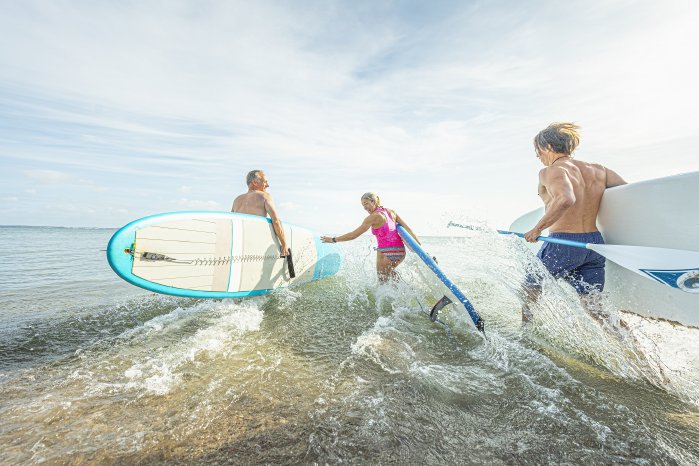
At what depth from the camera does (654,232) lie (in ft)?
9.63

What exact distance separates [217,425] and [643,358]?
346 centimetres

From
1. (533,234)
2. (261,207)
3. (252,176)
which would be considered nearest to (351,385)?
(533,234)

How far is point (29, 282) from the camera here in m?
6.56

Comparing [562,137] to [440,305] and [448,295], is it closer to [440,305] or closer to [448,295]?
[448,295]

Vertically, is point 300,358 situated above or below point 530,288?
below

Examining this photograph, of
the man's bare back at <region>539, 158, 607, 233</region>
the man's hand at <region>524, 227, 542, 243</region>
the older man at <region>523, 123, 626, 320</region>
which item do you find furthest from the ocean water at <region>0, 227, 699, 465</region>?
the man's bare back at <region>539, 158, 607, 233</region>

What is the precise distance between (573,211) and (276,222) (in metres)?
3.87

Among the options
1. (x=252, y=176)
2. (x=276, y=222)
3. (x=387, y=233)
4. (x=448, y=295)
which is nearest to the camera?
(x=448, y=295)

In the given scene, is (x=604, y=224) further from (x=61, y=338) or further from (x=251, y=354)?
(x=61, y=338)

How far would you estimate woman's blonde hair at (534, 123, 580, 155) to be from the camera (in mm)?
3178

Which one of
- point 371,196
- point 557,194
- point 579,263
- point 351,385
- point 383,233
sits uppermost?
point 371,196

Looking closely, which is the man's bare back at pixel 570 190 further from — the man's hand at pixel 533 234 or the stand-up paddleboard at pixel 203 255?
the stand-up paddleboard at pixel 203 255

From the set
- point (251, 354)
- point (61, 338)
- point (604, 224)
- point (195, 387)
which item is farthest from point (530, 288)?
point (61, 338)

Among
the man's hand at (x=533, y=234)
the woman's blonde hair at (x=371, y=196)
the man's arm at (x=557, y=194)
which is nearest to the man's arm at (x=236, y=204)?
the woman's blonde hair at (x=371, y=196)
